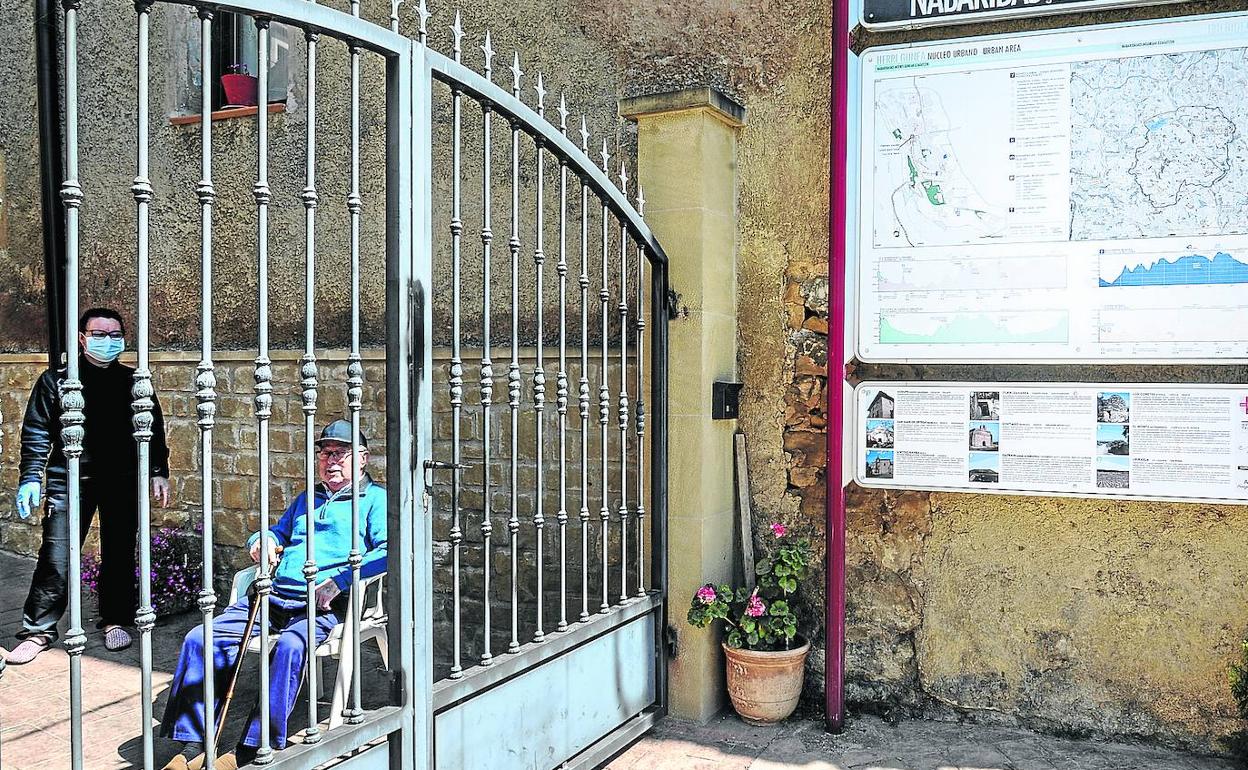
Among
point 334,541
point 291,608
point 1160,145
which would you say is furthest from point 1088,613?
point 291,608

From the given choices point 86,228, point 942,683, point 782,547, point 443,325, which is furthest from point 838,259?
point 86,228

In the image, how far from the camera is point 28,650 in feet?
15.7

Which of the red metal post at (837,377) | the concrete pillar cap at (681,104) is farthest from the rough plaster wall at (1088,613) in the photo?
the concrete pillar cap at (681,104)

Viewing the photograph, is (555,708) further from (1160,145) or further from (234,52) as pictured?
(234,52)

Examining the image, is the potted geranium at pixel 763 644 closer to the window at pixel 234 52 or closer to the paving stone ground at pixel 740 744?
the paving stone ground at pixel 740 744

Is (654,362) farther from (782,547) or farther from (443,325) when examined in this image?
(443,325)

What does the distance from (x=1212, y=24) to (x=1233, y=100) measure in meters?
0.29

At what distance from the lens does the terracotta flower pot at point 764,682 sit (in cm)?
405

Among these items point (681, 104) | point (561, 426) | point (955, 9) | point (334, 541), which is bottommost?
point (334, 541)

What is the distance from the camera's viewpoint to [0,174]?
747cm

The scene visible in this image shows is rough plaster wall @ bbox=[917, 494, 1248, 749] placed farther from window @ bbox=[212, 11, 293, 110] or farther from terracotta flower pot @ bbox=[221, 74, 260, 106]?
window @ bbox=[212, 11, 293, 110]

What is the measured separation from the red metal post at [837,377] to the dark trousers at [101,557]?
3158mm

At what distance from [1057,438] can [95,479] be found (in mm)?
4472

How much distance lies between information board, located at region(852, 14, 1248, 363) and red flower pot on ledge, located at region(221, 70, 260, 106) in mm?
4142
